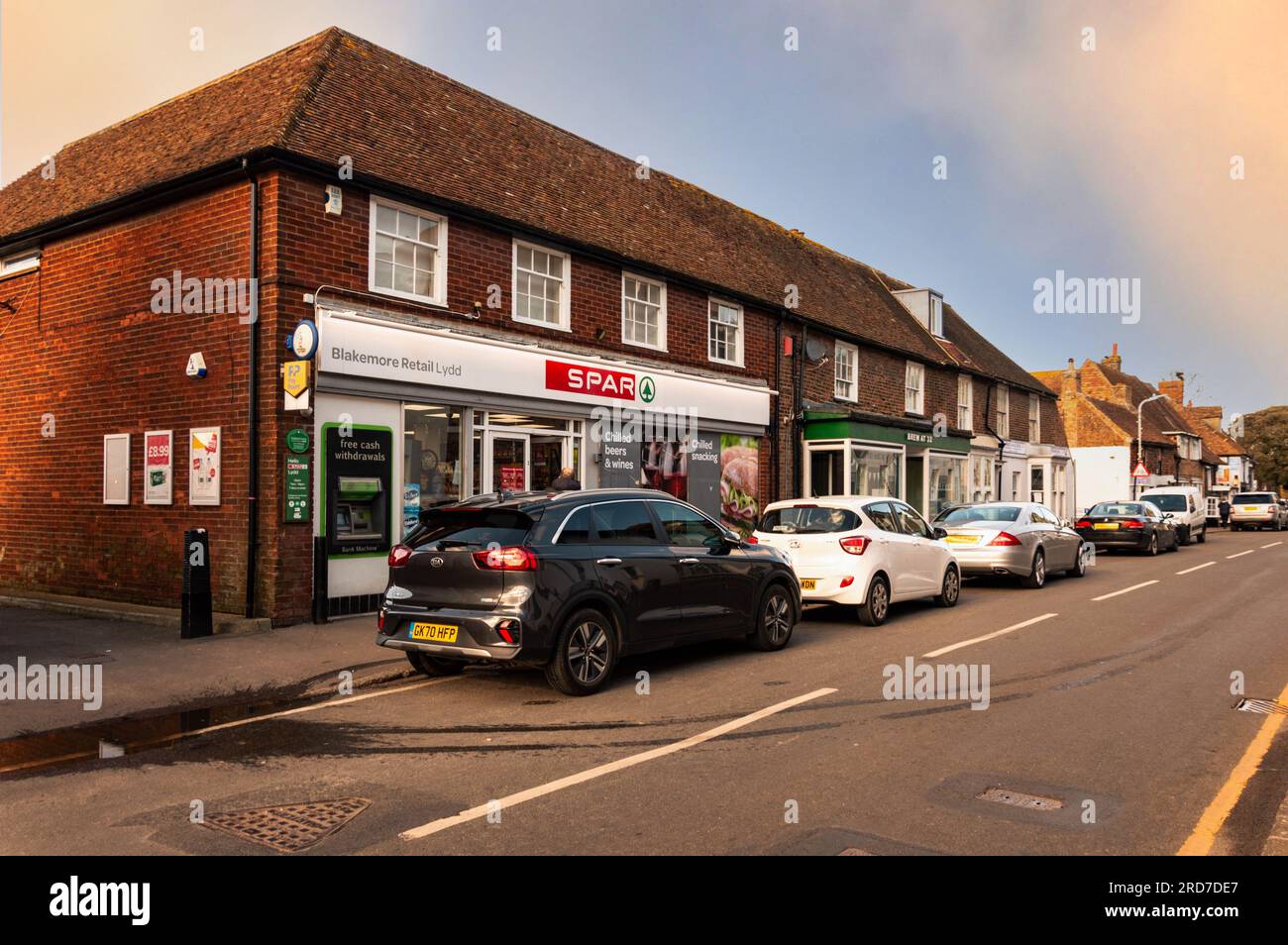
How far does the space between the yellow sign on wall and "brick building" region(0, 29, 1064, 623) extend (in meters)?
0.05

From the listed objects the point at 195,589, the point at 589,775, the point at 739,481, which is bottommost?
the point at 589,775

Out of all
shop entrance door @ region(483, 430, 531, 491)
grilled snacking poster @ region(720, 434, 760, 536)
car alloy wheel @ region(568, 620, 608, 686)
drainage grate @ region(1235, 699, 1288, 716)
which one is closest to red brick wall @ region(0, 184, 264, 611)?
shop entrance door @ region(483, 430, 531, 491)

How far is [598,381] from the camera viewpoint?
16.2 m

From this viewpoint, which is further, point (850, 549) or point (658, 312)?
point (658, 312)

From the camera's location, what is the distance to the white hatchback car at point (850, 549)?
1187 centimetres

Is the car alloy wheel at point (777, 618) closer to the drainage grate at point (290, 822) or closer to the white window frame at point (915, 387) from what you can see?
the drainage grate at point (290, 822)

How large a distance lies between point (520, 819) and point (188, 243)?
11.0 m

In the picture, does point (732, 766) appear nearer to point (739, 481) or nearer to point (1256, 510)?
point (739, 481)

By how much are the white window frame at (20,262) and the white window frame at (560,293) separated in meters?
7.97

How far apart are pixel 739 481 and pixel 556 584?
12700mm

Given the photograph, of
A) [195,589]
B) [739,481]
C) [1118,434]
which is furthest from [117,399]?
[1118,434]

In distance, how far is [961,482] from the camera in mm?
29688

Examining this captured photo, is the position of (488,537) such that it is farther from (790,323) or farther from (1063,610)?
(790,323)

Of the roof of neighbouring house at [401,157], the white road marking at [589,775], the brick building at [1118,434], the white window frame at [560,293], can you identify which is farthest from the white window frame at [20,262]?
the brick building at [1118,434]
